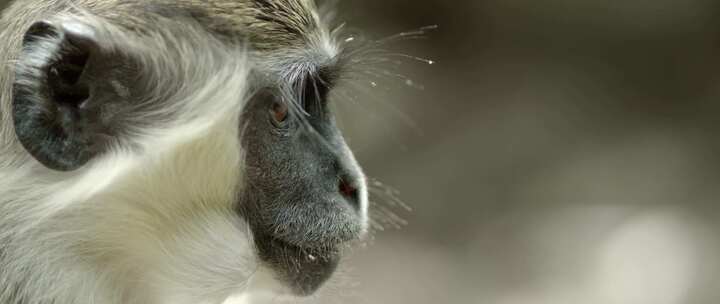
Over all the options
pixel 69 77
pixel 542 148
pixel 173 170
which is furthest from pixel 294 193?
pixel 542 148

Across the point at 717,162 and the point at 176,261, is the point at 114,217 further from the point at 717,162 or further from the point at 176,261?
the point at 717,162

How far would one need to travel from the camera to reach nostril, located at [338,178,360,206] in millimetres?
2413

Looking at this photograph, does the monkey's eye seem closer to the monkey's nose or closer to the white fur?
the white fur

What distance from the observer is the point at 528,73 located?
7098mm

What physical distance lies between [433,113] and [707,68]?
192 centimetres

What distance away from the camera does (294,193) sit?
92.1 inches

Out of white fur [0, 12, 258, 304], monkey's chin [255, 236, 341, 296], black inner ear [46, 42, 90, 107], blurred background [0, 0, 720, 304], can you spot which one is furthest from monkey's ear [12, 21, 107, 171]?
blurred background [0, 0, 720, 304]

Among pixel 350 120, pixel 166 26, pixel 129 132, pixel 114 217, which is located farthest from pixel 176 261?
pixel 350 120

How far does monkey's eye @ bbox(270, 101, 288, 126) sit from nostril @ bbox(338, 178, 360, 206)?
20 centimetres

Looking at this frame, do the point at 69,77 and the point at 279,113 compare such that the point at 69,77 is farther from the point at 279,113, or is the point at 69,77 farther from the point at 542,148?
the point at 542,148

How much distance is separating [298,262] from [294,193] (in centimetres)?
18

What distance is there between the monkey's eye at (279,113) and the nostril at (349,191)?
0.20 metres

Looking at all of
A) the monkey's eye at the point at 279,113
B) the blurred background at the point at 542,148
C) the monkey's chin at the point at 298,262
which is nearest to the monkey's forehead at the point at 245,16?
the monkey's eye at the point at 279,113

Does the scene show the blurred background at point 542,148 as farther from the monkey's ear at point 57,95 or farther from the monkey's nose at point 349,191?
the monkey's ear at point 57,95
